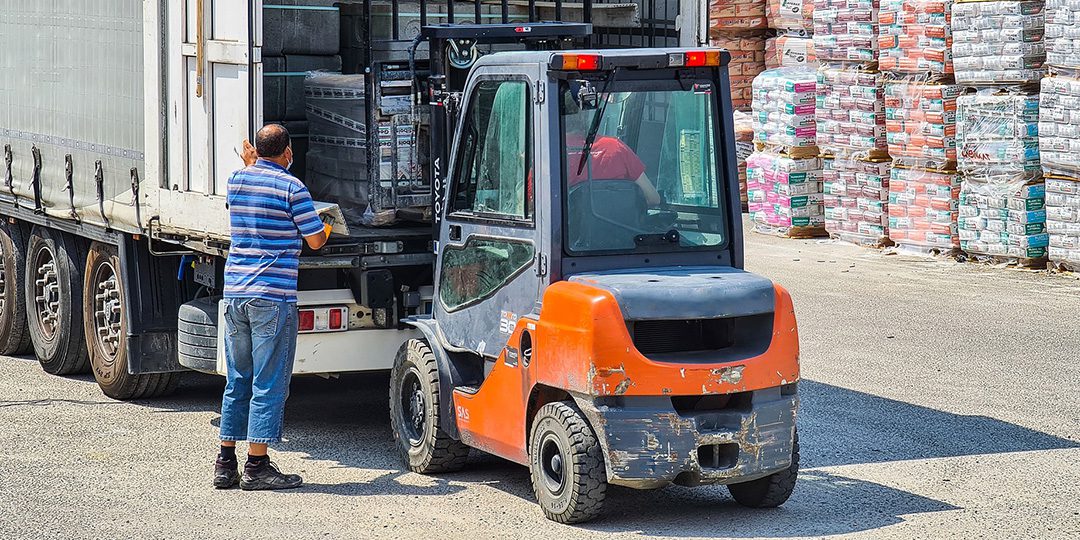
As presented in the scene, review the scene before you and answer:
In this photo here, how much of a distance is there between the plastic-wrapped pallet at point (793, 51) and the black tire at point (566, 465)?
1291cm

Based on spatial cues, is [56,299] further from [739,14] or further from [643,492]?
[739,14]

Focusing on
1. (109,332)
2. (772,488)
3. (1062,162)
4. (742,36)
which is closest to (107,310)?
(109,332)

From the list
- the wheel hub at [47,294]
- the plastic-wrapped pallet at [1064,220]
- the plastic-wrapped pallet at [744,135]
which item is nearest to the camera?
the wheel hub at [47,294]

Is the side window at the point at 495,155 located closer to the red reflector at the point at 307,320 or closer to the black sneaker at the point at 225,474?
the red reflector at the point at 307,320

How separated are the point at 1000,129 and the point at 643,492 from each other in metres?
9.43

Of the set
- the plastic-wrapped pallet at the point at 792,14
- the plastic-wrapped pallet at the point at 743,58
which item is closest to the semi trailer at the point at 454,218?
the plastic-wrapped pallet at the point at 792,14

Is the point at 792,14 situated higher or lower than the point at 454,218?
higher

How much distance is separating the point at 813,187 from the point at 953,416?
9749 millimetres

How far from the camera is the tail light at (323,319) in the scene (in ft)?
28.7

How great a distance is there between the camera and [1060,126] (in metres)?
15.3

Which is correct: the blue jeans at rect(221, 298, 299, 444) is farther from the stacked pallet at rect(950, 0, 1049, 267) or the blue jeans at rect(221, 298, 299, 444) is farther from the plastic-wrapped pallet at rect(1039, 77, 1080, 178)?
the stacked pallet at rect(950, 0, 1049, 267)

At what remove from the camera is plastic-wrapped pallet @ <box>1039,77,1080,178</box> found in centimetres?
1511

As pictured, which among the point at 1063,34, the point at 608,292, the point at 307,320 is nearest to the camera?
the point at 608,292

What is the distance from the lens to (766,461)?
7227 millimetres
